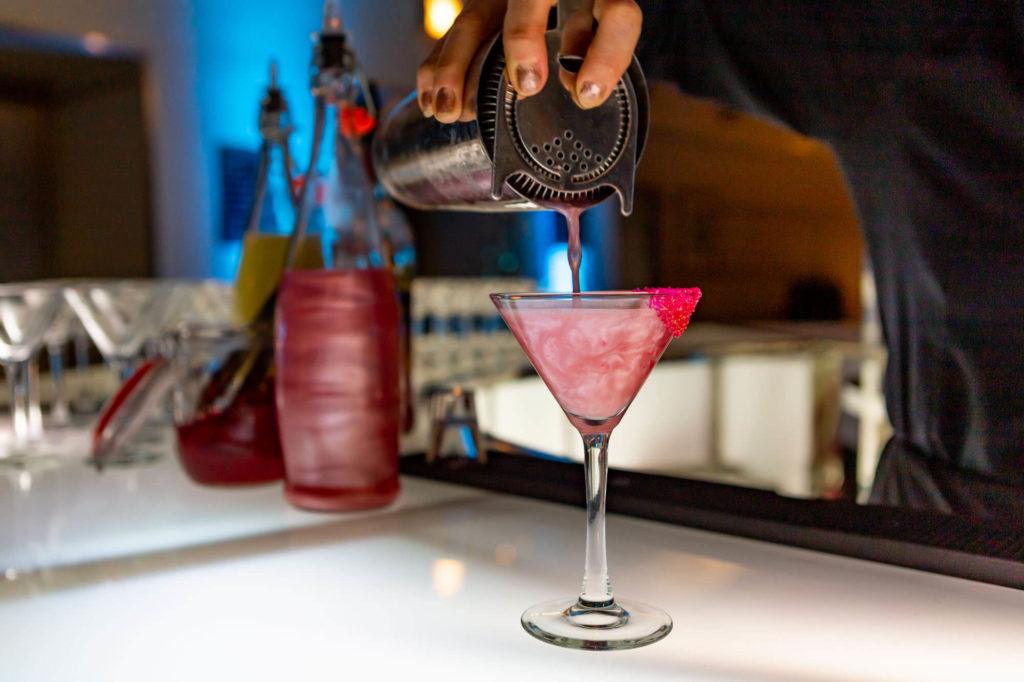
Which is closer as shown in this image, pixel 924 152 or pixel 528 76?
pixel 528 76

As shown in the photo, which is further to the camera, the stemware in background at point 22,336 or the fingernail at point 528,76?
the stemware in background at point 22,336

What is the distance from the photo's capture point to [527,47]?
573 mm

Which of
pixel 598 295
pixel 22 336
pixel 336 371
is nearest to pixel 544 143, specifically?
pixel 598 295

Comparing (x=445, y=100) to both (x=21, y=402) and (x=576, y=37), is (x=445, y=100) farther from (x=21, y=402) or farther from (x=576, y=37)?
(x=21, y=402)

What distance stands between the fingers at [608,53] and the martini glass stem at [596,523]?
0.72 ft

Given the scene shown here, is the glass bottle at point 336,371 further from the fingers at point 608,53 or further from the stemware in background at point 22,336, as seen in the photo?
the stemware in background at point 22,336

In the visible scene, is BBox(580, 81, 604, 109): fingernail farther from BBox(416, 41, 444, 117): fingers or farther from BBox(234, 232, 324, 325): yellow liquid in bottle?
BBox(234, 232, 324, 325): yellow liquid in bottle

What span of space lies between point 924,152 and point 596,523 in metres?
0.67

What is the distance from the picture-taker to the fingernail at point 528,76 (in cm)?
57

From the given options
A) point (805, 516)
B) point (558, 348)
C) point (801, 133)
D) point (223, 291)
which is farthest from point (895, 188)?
point (223, 291)

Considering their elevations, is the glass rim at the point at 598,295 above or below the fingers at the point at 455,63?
below

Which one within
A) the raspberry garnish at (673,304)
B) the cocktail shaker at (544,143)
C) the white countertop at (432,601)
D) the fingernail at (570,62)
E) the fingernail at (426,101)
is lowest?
the white countertop at (432,601)

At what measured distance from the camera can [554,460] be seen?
3.14ft

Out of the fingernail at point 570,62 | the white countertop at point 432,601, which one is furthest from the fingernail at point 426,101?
the white countertop at point 432,601
